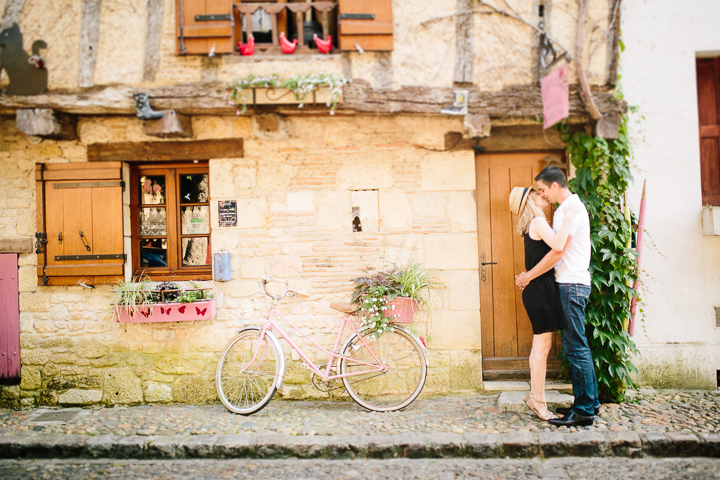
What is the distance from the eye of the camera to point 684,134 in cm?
466

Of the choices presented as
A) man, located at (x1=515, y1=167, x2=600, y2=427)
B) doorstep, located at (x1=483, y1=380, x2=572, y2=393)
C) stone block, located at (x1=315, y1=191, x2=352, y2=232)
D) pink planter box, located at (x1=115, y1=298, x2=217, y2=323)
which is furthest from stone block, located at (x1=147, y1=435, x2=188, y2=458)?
man, located at (x1=515, y1=167, x2=600, y2=427)

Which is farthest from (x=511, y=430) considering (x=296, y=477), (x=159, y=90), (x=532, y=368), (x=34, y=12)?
(x=34, y=12)

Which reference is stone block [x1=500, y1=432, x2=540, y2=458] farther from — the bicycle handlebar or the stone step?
the bicycle handlebar

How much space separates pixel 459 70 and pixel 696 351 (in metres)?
3.51

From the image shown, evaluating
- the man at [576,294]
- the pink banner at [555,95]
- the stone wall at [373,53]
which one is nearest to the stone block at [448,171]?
the stone wall at [373,53]

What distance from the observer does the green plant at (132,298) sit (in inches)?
171

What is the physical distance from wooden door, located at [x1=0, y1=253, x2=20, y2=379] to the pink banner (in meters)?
5.13

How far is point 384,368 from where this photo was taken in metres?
4.23

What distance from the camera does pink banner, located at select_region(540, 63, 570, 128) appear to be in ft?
12.7

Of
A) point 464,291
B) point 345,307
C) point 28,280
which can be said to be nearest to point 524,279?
point 464,291

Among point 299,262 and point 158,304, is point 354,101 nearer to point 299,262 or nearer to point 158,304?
point 299,262

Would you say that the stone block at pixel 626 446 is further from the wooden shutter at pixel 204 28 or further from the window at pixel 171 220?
the wooden shutter at pixel 204 28

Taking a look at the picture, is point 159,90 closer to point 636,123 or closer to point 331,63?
point 331,63

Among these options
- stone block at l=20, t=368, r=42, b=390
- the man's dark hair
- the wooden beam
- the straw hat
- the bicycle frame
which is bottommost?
stone block at l=20, t=368, r=42, b=390
